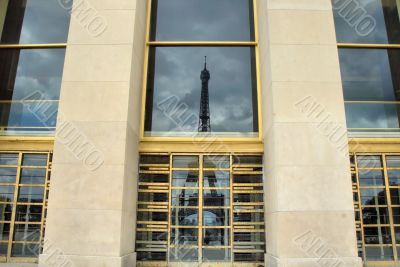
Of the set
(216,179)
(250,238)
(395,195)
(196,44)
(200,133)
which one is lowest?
(250,238)

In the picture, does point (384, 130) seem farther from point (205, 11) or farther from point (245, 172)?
point (205, 11)

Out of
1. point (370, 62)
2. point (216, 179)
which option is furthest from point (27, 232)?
point (370, 62)

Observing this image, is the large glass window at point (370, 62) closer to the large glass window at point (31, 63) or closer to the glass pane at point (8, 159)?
the large glass window at point (31, 63)

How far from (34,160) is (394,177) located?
933 cm

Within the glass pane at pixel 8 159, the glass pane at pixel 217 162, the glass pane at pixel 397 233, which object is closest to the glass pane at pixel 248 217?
the glass pane at pixel 217 162

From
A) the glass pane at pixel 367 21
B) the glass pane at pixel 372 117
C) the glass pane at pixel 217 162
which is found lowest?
the glass pane at pixel 217 162

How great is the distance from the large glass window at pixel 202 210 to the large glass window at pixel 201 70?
897 millimetres

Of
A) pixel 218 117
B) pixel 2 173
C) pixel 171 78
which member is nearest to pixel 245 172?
pixel 218 117

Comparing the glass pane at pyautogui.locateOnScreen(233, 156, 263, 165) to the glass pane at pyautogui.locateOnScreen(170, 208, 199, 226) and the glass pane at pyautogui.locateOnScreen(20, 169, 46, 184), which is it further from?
the glass pane at pyautogui.locateOnScreen(20, 169, 46, 184)

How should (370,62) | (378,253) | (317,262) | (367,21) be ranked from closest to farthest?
(317,262)
(378,253)
(370,62)
(367,21)

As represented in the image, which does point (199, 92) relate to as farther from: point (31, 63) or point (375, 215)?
point (375, 215)

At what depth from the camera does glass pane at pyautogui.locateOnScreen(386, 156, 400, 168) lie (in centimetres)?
947

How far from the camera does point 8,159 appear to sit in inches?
381

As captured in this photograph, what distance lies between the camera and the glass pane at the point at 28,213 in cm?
925
